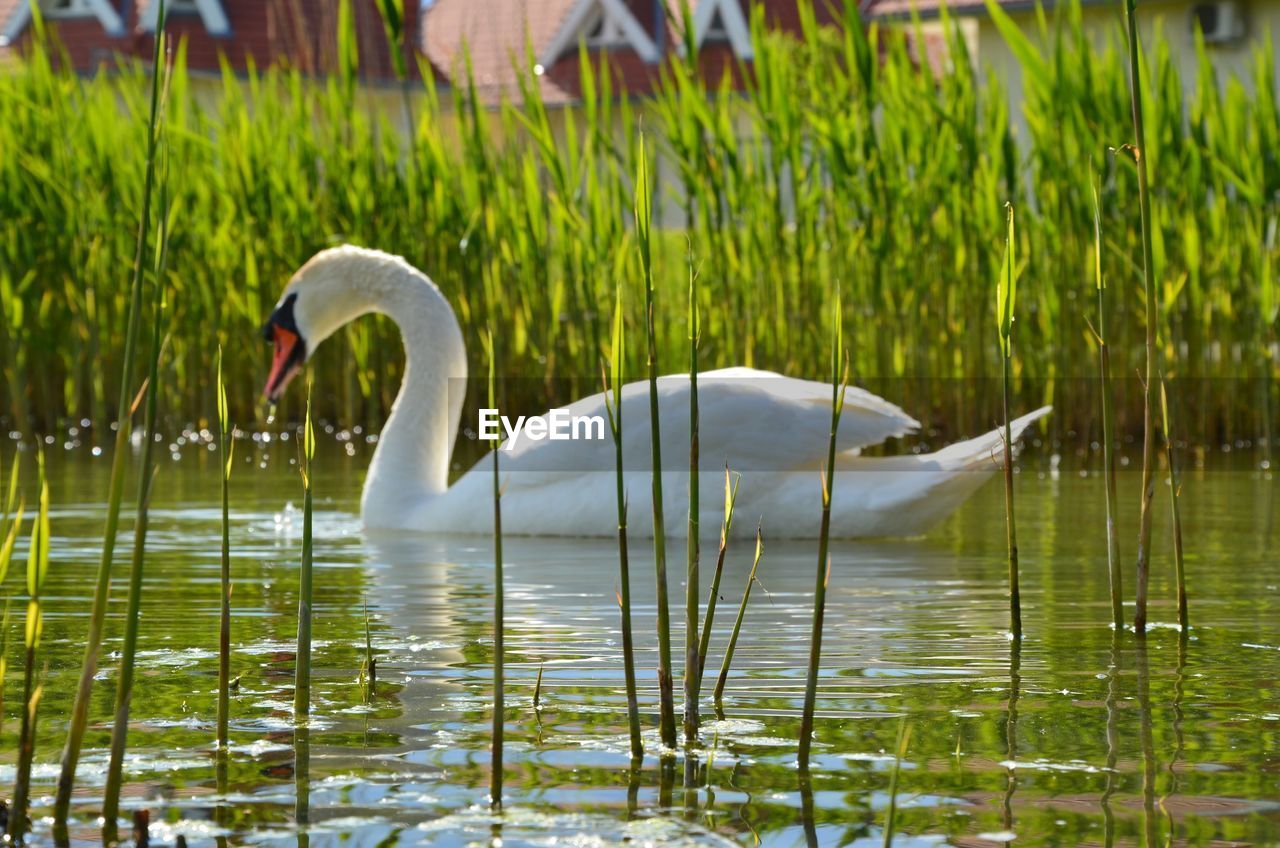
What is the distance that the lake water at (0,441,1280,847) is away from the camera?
8.78 feet

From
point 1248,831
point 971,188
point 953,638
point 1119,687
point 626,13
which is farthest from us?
point 626,13

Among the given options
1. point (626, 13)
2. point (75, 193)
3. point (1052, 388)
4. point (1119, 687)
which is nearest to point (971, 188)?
point (1052, 388)

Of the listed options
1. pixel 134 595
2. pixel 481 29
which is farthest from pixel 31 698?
pixel 481 29

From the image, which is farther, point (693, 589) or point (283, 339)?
point (283, 339)

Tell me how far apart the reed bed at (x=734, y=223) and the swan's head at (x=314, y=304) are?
0.90m

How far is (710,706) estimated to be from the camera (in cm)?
341

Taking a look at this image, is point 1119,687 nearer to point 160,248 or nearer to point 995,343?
point 160,248

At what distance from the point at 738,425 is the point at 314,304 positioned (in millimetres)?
1966

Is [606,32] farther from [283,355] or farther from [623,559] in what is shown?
[623,559]

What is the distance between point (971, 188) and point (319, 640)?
5.25 meters

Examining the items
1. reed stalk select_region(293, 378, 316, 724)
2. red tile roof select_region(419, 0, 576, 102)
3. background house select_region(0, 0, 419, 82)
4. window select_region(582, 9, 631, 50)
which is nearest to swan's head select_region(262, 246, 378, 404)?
reed stalk select_region(293, 378, 316, 724)

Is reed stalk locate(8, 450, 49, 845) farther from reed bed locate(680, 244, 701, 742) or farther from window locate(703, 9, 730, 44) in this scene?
window locate(703, 9, 730, 44)

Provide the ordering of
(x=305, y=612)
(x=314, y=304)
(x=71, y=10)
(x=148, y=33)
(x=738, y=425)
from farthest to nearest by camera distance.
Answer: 1. (x=71, y=10)
2. (x=148, y=33)
3. (x=314, y=304)
4. (x=738, y=425)
5. (x=305, y=612)

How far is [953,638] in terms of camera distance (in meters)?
4.22
